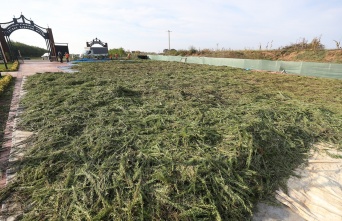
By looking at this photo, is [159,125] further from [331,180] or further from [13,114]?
[13,114]

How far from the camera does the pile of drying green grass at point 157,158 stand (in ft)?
6.62

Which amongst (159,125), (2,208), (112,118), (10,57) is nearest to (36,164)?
(2,208)

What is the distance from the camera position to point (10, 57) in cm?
2036

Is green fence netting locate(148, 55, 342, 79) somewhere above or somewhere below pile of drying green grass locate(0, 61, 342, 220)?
above

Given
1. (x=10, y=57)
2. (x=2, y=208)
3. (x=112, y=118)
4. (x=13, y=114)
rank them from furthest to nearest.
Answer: (x=10, y=57) < (x=13, y=114) < (x=112, y=118) < (x=2, y=208)

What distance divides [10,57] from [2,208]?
2538 centimetres

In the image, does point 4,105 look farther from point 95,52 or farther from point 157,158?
point 95,52

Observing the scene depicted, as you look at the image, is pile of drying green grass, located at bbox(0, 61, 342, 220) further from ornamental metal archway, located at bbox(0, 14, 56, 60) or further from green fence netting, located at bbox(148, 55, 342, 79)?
ornamental metal archway, located at bbox(0, 14, 56, 60)

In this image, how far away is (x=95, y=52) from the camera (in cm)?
2616

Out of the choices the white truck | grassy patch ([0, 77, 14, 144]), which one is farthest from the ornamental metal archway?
grassy patch ([0, 77, 14, 144])

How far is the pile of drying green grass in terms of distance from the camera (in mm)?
2018

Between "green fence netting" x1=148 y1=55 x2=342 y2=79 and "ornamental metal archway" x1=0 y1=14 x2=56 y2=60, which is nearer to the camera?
"green fence netting" x1=148 y1=55 x2=342 y2=79

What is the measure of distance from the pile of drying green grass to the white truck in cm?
2299

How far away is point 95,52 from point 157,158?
27.4 m
